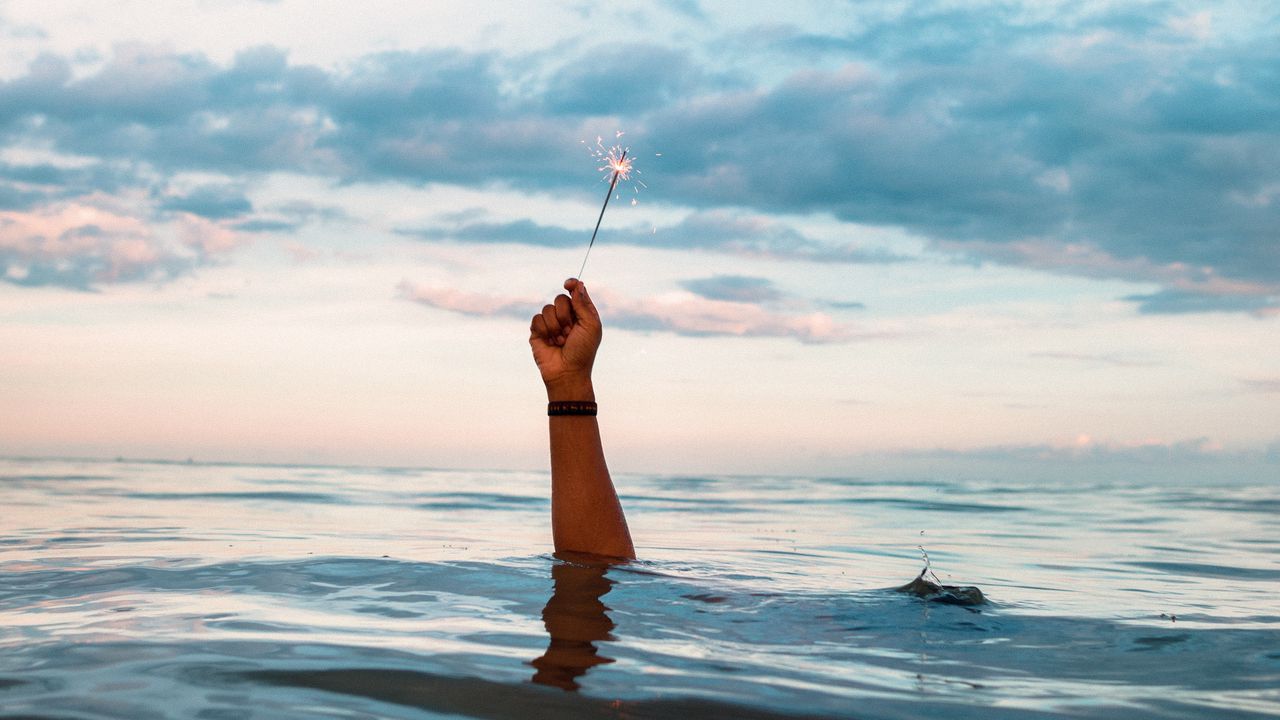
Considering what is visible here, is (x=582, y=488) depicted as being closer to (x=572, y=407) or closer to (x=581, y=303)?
(x=572, y=407)

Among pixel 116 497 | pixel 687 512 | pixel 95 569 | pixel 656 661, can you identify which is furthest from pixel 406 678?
pixel 116 497

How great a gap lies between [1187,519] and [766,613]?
41.5ft

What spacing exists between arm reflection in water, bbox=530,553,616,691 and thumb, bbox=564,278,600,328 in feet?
3.94

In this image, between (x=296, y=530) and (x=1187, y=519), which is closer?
(x=296, y=530)

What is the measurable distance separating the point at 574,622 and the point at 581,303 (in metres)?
1.75

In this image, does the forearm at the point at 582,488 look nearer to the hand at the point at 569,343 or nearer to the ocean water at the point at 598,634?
the hand at the point at 569,343

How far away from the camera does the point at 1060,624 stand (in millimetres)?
4074

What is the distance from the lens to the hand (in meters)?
4.73

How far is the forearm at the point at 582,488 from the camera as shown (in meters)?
4.78

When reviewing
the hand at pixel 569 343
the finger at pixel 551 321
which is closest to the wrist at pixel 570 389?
the hand at pixel 569 343

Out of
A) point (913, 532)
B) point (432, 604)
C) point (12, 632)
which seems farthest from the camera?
point (913, 532)

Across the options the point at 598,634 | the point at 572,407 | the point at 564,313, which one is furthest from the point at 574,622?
the point at 564,313

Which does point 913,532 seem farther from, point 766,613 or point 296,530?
point 766,613

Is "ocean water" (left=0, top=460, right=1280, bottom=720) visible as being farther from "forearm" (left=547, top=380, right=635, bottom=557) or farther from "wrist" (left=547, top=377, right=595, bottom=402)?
"wrist" (left=547, top=377, right=595, bottom=402)
